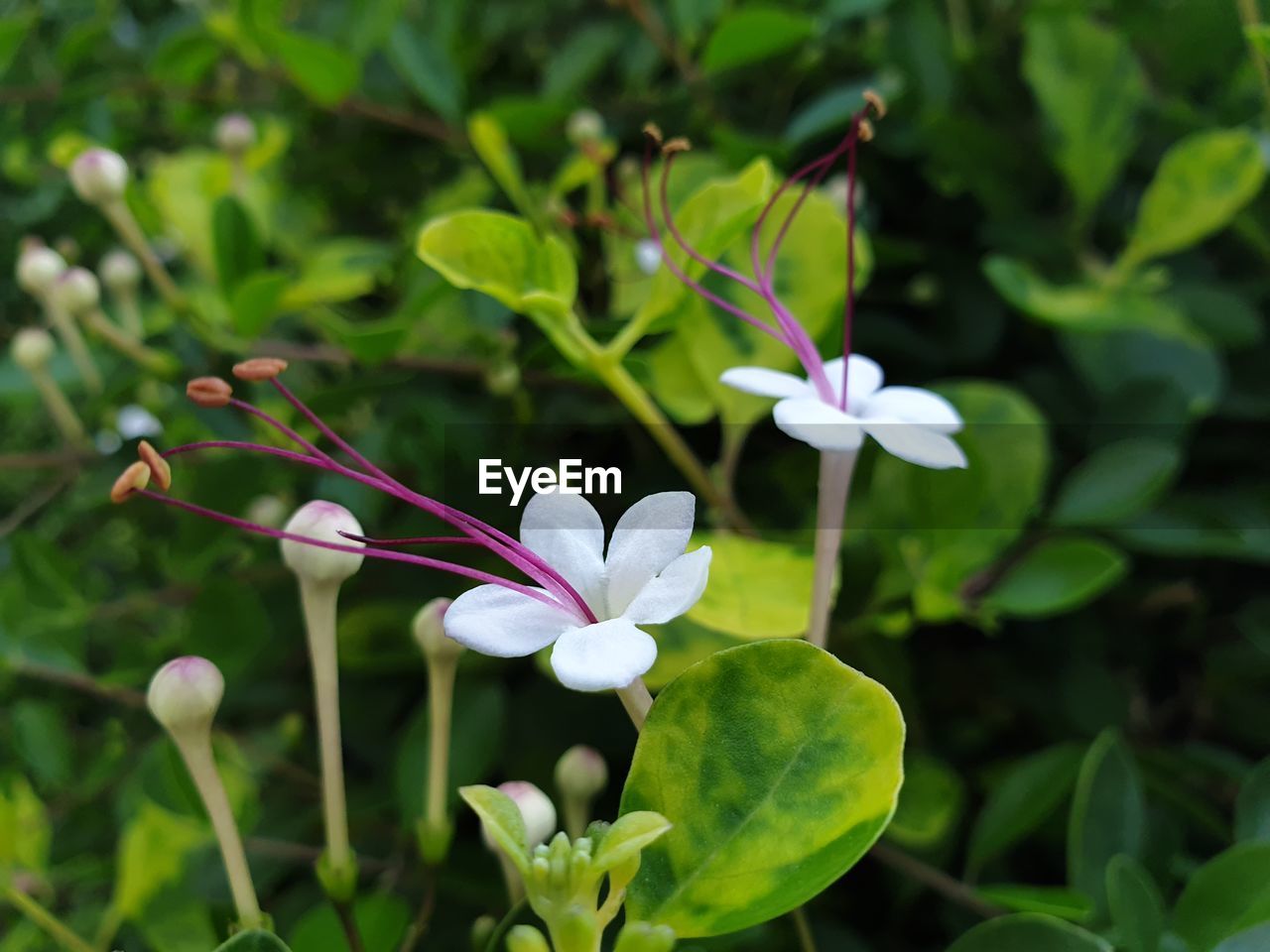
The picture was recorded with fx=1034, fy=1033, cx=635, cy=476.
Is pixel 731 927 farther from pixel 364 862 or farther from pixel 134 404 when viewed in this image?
pixel 134 404

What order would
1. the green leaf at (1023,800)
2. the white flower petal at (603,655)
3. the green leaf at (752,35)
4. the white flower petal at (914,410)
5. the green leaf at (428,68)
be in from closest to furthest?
the white flower petal at (603,655) → the white flower petal at (914,410) → the green leaf at (1023,800) → the green leaf at (752,35) → the green leaf at (428,68)

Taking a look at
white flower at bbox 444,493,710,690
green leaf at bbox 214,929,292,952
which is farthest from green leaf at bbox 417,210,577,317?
green leaf at bbox 214,929,292,952

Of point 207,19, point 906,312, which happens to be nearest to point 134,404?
point 207,19

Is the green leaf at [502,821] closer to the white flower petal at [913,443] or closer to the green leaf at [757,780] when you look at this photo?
the green leaf at [757,780]

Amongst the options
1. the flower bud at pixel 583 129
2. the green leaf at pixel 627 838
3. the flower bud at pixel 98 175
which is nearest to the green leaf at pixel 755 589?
the green leaf at pixel 627 838

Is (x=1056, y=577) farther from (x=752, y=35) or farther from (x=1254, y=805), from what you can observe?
(x=752, y=35)

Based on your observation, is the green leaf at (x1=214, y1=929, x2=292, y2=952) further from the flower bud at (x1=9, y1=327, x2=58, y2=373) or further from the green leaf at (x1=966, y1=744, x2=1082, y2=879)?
the flower bud at (x1=9, y1=327, x2=58, y2=373)
